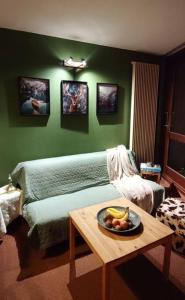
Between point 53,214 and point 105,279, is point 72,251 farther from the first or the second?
point 105,279

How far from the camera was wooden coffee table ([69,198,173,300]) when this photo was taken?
1.24m

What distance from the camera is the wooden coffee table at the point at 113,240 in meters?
1.24

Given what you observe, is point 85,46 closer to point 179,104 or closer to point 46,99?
point 46,99

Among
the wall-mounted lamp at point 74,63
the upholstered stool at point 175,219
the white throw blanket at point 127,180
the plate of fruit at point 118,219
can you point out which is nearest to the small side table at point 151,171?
the white throw blanket at point 127,180

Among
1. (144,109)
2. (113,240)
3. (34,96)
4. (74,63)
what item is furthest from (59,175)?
(144,109)

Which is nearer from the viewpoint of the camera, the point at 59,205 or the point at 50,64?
the point at 59,205

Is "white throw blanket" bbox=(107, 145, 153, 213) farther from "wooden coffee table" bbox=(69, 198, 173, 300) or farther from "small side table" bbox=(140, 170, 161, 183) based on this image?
"wooden coffee table" bbox=(69, 198, 173, 300)

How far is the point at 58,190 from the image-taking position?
2391 millimetres

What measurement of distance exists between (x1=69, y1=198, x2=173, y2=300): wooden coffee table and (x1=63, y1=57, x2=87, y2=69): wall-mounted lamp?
74.7 inches

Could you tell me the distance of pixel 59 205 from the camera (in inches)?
Answer: 82.9

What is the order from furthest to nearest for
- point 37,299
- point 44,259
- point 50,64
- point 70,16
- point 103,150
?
point 103,150 → point 50,64 → point 70,16 → point 44,259 → point 37,299

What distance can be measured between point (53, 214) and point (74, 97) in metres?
1.61

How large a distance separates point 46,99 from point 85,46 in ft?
3.08

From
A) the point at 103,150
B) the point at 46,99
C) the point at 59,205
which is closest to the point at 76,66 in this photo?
the point at 46,99
